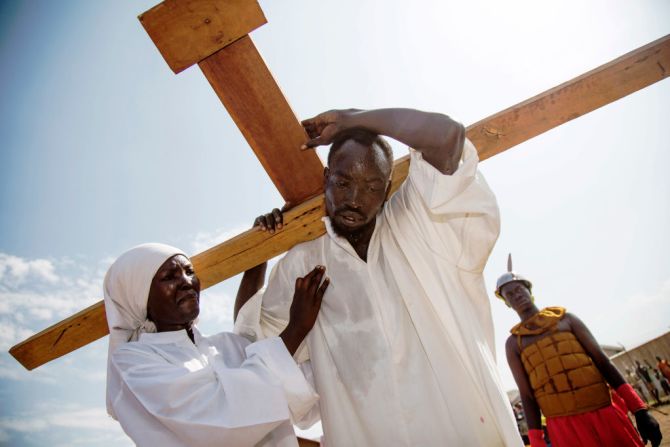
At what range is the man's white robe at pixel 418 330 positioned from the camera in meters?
1.71

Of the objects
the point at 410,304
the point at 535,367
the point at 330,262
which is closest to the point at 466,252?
the point at 410,304

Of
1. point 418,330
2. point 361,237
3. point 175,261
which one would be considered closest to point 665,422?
point 418,330

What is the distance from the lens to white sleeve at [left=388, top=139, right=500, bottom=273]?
1.84 metres

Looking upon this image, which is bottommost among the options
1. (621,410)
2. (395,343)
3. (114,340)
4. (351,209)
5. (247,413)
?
(621,410)

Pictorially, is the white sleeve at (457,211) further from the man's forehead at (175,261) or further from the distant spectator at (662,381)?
the distant spectator at (662,381)

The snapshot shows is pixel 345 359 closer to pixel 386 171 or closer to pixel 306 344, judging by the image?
pixel 306 344

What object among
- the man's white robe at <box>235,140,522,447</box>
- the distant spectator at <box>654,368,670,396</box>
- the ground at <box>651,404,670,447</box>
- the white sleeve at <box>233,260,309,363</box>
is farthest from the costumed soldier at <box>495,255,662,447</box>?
the distant spectator at <box>654,368,670,396</box>

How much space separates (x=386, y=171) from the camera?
219cm

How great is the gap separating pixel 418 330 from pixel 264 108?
1412 millimetres

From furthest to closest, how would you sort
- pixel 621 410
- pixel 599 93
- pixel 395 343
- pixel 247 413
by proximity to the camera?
1. pixel 621 410
2. pixel 599 93
3. pixel 395 343
4. pixel 247 413

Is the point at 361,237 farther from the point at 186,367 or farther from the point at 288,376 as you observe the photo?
the point at 186,367

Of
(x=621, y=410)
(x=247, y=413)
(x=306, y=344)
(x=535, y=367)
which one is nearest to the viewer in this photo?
(x=247, y=413)

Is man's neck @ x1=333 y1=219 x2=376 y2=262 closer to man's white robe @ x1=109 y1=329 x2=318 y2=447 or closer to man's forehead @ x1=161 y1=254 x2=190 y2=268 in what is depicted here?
man's white robe @ x1=109 y1=329 x2=318 y2=447

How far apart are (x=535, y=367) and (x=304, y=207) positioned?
337cm
